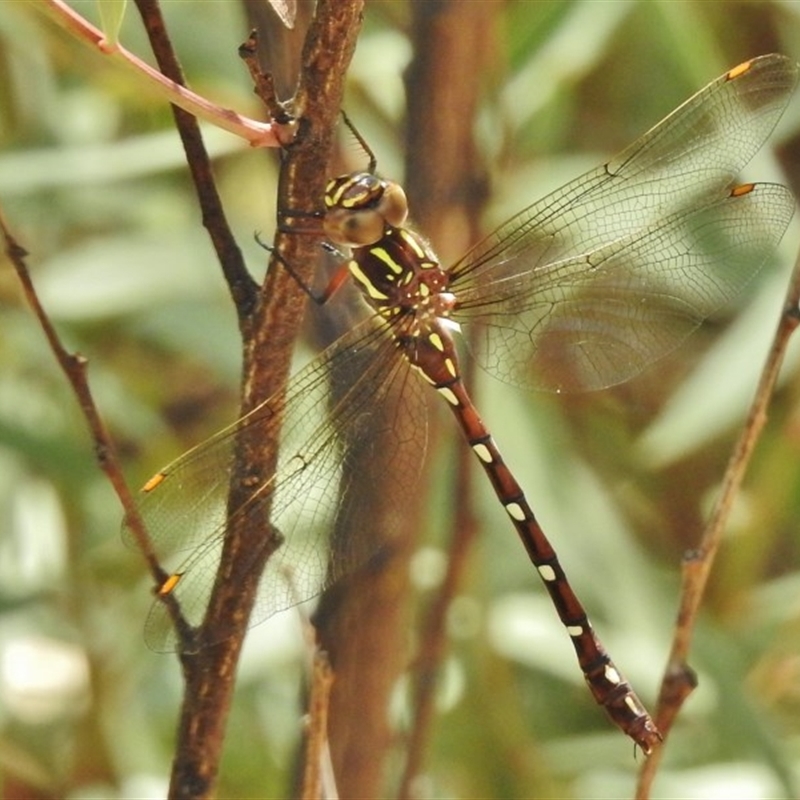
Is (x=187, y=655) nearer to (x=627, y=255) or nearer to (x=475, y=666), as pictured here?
(x=627, y=255)

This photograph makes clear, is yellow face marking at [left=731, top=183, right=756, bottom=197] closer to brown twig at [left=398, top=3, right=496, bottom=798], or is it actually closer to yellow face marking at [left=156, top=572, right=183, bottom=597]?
brown twig at [left=398, top=3, right=496, bottom=798]

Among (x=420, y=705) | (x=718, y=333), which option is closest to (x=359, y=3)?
(x=420, y=705)

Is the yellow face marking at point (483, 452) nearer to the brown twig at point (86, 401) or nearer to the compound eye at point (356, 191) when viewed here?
the compound eye at point (356, 191)

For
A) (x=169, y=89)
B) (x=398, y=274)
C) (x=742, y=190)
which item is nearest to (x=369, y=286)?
(x=398, y=274)

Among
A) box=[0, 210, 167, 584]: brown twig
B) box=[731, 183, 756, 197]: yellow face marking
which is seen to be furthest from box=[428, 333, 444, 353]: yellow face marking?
box=[0, 210, 167, 584]: brown twig

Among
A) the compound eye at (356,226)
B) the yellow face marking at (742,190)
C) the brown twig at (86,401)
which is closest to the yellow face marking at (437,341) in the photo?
the compound eye at (356,226)

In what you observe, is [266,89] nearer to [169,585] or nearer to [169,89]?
[169,89]
